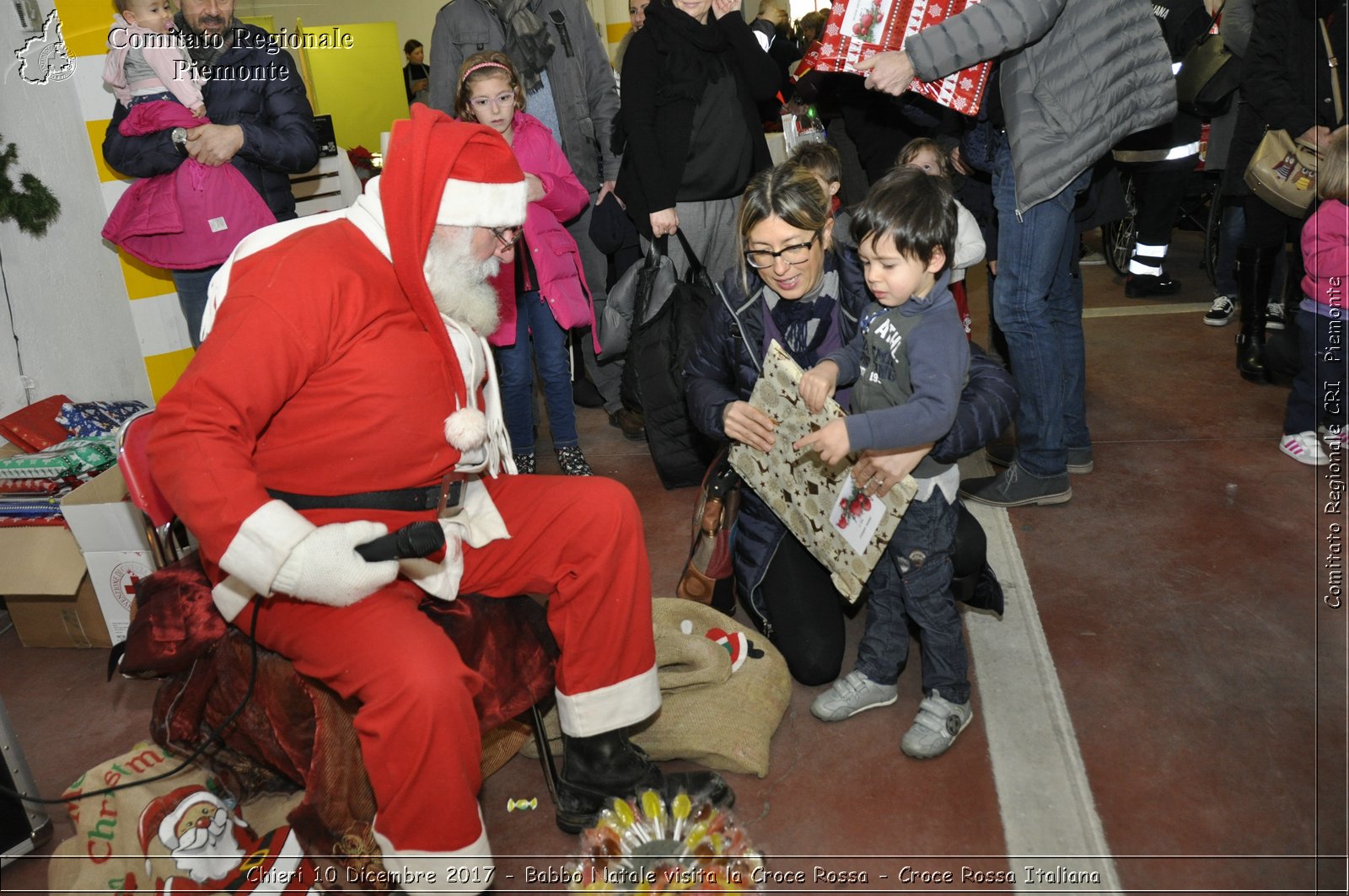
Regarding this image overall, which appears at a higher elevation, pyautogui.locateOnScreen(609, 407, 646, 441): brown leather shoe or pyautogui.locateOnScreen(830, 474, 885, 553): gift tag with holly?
pyautogui.locateOnScreen(830, 474, 885, 553): gift tag with holly

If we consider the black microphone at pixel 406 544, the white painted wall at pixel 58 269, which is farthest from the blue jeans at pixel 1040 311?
the white painted wall at pixel 58 269

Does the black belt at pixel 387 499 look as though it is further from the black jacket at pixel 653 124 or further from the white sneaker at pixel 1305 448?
the white sneaker at pixel 1305 448

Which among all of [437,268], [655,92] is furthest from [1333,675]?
[655,92]

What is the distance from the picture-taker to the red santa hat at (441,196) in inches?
81.5

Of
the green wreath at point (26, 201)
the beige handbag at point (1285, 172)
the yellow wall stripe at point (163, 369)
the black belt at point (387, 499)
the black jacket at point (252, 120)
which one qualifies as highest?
the black jacket at point (252, 120)

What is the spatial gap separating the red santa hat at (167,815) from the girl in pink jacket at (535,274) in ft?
6.14

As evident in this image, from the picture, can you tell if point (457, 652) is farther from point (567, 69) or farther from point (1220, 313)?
point (1220, 313)

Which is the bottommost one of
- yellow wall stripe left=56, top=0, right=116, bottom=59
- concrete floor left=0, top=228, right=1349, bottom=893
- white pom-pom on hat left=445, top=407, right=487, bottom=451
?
concrete floor left=0, top=228, right=1349, bottom=893

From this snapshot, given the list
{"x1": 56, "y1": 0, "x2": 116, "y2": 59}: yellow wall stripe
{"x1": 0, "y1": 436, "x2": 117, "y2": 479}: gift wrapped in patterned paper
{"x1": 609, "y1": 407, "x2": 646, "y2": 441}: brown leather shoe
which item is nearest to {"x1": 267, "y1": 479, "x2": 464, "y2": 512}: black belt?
{"x1": 0, "y1": 436, "x2": 117, "y2": 479}: gift wrapped in patterned paper

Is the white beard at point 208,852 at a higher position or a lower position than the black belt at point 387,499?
lower

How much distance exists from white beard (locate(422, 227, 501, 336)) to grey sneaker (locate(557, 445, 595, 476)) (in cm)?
185

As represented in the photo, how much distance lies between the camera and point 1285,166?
2.55 metres

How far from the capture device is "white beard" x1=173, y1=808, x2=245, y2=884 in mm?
2055

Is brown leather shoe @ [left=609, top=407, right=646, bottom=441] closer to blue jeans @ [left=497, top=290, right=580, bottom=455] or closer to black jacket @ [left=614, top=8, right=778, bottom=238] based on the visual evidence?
blue jeans @ [left=497, top=290, right=580, bottom=455]
